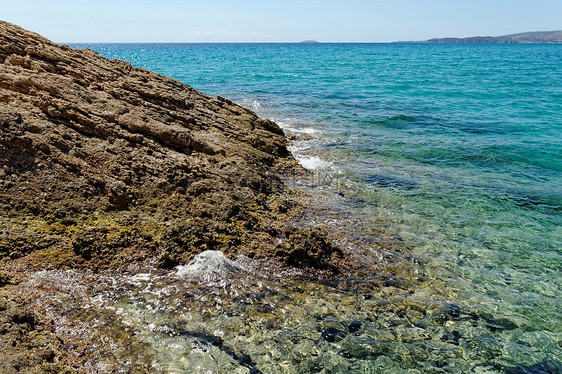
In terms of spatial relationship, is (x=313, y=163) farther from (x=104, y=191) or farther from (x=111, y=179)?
(x=104, y=191)

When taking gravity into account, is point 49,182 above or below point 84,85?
below

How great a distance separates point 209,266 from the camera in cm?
646

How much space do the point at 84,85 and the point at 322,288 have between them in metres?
8.21

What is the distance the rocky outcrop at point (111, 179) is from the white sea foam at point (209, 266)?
208mm

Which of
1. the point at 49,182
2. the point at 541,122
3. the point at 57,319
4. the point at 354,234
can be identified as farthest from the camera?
the point at 541,122

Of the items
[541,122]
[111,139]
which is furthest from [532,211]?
[541,122]

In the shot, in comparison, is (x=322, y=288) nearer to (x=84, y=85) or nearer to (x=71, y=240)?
(x=71, y=240)

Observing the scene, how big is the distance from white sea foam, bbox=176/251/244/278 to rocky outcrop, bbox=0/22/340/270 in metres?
0.21

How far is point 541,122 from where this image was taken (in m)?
20.7

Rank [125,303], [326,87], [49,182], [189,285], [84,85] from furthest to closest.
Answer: [326,87]
[84,85]
[49,182]
[189,285]
[125,303]

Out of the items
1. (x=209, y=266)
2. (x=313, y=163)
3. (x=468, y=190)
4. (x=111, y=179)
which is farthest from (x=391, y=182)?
(x=111, y=179)

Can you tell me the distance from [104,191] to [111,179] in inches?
11.7

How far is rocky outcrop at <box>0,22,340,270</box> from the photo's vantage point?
6.48m

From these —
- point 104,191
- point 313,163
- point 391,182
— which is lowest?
point 391,182
